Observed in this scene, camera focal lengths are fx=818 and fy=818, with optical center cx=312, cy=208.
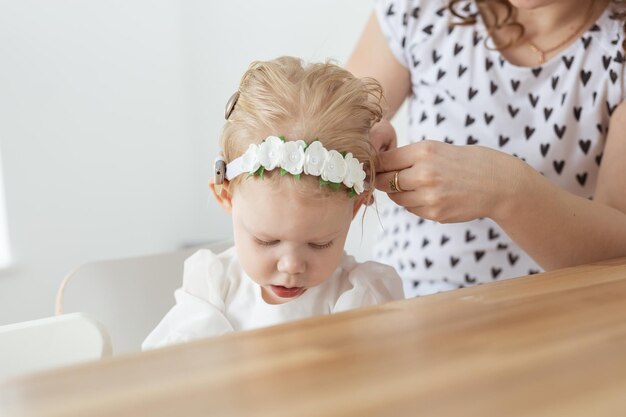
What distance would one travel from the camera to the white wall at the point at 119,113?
115 inches

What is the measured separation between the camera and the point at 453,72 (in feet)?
5.35

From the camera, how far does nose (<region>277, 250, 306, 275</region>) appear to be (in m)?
1.12

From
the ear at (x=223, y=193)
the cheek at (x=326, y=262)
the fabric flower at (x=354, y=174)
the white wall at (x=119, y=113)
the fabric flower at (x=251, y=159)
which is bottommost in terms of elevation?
the white wall at (x=119, y=113)

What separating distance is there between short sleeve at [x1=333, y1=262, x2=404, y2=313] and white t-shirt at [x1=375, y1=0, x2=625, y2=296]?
282 mm

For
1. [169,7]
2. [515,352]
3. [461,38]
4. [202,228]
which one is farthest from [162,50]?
[515,352]

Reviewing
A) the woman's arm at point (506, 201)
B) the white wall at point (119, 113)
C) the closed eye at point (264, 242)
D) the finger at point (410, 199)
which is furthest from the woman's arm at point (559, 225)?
the white wall at point (119, 113)

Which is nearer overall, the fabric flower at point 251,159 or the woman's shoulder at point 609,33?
the fabric flower at point 251,159

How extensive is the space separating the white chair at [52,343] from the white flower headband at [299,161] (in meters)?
0.29

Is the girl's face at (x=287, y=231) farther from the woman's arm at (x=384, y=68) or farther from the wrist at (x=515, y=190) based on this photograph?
the woman's arm at (x=384, y=68)

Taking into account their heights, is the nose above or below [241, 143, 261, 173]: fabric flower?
below

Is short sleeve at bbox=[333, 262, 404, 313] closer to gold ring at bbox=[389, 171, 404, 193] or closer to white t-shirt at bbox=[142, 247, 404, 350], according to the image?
white t-shirt at bbox=[142, 247, 404, 350]

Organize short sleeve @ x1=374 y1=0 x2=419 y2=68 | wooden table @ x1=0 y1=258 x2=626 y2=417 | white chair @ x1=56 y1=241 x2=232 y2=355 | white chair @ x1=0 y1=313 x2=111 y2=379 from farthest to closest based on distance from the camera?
short sleeve @ x1=374 y1=0 x2=419 y2=68 < white chair @ x1=56 y1=241 x2=232 y2=355 < white chair @ x1=0 y1=313 x2=111 y2=379 < wooden table @ x1=0 y1=258 x2=626 y2=417

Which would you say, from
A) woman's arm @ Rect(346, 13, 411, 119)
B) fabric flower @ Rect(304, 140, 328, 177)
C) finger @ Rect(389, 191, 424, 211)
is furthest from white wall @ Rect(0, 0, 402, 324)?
fabric flower @ Rect(304, 140, 328, 177)

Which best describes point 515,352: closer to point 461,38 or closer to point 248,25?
point 461,38
